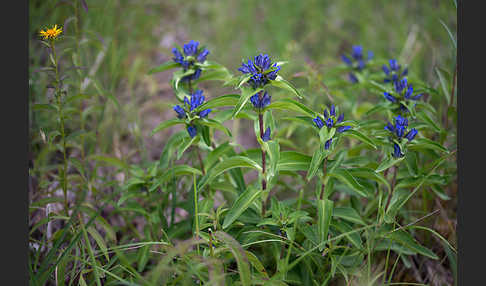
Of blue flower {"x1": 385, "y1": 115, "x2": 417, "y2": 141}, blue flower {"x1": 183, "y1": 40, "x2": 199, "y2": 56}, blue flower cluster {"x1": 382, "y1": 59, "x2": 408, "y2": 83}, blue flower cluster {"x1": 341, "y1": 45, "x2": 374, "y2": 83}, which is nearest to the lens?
blue flower {"x1": 385, "y1": 115, "x2": 417, "y2": 141}

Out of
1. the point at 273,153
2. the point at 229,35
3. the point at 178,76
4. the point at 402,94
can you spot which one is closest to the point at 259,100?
the point at 273,153

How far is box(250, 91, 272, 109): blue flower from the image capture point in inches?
96.2

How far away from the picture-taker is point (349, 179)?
2461 mm

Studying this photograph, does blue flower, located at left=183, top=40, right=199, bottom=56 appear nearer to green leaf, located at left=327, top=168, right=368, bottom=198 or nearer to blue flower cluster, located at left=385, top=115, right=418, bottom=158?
green leaf, located at left=327, top=168, right=368, bottom=198

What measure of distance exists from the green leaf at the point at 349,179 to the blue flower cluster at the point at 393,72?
1.09 metres

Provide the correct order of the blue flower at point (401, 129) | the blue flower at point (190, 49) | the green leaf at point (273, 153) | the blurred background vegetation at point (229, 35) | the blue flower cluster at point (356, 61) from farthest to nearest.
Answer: the blurred background vegetation at point (229, 35), the blue flower cluster at point (356, 61), the blue flower at point (190, 49), the blue flower at point (401, 129), the green leaf at point (273, 153)

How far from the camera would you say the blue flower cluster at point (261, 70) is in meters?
2.32

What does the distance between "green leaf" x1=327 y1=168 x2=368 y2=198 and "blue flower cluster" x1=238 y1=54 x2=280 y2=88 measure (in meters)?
0.74

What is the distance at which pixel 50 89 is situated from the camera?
115 inches

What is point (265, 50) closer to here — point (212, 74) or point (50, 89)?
point (212, 74)

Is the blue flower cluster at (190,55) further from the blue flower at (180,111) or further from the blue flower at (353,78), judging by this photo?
the blue flower at (353,78)

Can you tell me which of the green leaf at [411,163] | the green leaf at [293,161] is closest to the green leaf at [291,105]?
the green leaf at [293,161]

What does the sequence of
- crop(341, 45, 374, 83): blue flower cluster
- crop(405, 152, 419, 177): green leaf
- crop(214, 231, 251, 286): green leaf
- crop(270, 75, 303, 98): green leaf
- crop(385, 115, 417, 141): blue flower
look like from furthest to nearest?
crop(341, 45, 374, 83): blue flower cluster < crop(405, 152, 419, 177): green leaf < crop(385, 115, 417, 141): blue flower < crop(270, 75, 303, 98): green leaf < crop(214, 231, 251, 286): green leaf

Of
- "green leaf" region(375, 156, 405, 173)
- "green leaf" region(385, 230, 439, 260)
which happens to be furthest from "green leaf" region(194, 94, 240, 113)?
"green leaf" region(385, 230, 439, 260)
